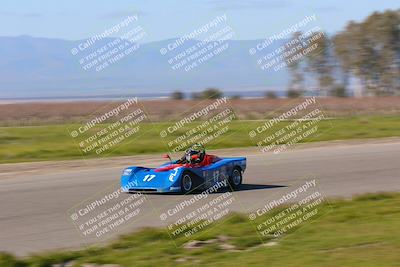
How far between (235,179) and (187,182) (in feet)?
4.59

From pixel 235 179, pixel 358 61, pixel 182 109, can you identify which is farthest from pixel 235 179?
pixel 358 61

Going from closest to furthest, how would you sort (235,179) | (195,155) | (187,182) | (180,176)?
(180,176), (187,182), (195,155), (235,179)

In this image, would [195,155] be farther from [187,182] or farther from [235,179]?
[235,179]

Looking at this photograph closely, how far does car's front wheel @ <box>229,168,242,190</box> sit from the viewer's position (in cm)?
1752

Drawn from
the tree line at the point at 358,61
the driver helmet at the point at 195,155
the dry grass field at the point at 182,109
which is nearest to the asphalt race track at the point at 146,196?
the driver helmet at the point at 195,155

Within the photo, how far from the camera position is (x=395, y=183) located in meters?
18.4

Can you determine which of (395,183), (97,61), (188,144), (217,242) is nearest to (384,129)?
(188,144)

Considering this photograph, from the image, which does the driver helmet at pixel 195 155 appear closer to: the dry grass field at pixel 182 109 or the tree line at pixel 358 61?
the dry grass field at pixel 182 109

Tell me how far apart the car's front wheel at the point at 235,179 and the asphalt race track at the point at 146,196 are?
28cm

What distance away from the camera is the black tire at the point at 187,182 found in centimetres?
1653

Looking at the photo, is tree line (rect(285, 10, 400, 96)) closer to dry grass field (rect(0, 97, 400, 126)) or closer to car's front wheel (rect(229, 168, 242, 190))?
dry grass field (rect(0, 97, 400, 126))

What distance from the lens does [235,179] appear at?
17609mm

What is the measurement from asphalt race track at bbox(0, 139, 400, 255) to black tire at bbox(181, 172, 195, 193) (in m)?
0.28

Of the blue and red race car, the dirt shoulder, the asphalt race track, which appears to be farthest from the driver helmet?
the dirt shoulder
